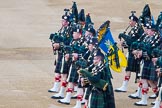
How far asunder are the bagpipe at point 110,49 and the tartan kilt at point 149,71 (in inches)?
28.7

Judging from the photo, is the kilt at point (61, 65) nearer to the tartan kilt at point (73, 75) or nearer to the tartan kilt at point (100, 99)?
the tartan kilt at point (73, 75)

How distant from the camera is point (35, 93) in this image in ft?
54.1

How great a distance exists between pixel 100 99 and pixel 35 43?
34.7ft

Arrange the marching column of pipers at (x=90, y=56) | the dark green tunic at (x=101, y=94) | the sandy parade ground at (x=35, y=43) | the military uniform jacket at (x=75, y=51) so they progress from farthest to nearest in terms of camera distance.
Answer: the sandy parade ground at (x=35, y=43)
the military uniform jacket at (x=75, y=51)
the marching column of pipers at (x=90, y=56)
the dark green tunic at (x=101, y=94)

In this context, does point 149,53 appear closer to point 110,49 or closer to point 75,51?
point 110,49

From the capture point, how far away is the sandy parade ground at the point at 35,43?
1619cm

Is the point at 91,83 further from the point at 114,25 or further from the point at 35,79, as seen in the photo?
the point at 114,25

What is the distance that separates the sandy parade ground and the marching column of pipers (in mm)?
426

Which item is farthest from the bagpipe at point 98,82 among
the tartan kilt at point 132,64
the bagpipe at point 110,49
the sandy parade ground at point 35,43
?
the tartan kilt at point 132,64

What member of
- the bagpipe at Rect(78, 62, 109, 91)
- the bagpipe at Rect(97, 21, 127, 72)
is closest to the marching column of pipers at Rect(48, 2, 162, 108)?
the bagpipe at Rect(97, 21, 127, 72)

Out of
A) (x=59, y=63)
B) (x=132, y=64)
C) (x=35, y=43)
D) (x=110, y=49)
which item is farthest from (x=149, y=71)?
(x=35, y=43)

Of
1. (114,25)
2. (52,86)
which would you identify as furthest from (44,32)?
(52,86)

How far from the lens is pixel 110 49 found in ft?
46.0

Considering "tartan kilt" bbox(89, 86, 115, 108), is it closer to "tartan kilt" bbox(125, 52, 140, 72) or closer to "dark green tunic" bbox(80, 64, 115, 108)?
"dark green tunic" bbox(80, 64, 115, 108)
